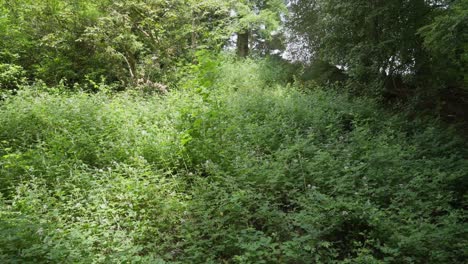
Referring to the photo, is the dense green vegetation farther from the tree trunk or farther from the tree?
the tree trunk

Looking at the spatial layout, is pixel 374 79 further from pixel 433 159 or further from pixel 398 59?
A: pixel 433 159

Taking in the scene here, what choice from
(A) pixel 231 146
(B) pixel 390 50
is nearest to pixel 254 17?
(B) pixel 390 50

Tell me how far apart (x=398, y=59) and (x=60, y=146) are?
8.45m

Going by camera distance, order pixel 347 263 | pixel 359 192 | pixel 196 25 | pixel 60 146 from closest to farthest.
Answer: pixel 347 263
pixel 359 192
pixel 60 146
pixel 196 25

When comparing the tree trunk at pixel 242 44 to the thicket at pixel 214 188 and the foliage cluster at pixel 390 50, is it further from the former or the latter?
the thicket at pixel 214 188

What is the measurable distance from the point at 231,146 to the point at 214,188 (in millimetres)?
1220

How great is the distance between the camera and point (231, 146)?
5.46 m

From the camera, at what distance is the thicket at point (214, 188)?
3295 millimetres

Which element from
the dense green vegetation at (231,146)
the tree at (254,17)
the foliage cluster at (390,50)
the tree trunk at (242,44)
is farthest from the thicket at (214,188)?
the tree trunk at (242,44)

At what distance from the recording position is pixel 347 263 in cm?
304

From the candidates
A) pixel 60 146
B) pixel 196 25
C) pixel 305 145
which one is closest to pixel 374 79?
pixel 305 145

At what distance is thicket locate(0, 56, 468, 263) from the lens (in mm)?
3295

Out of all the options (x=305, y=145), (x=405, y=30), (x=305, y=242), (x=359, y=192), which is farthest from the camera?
(x=405, y=30)

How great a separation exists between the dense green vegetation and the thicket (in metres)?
0.03
